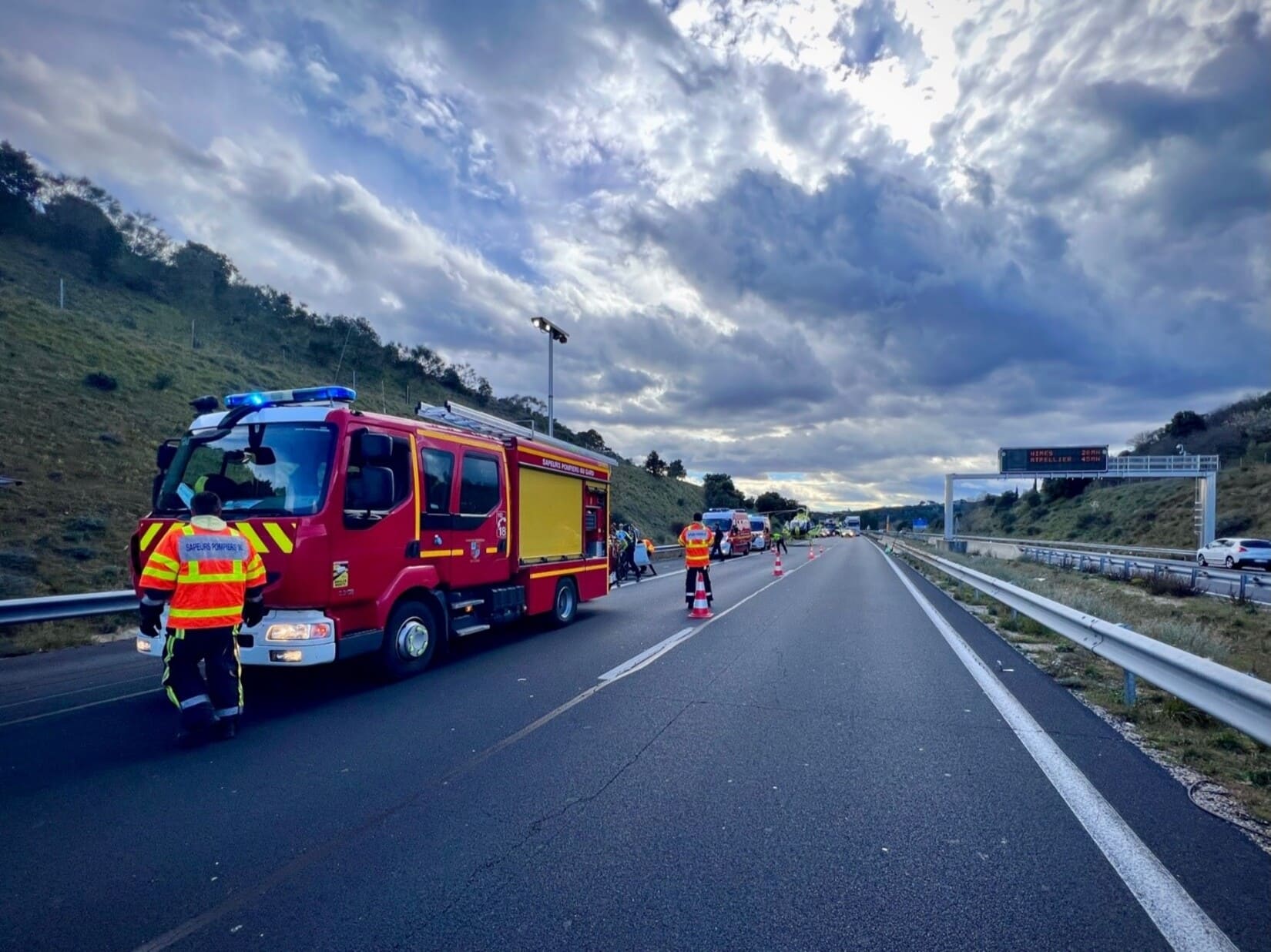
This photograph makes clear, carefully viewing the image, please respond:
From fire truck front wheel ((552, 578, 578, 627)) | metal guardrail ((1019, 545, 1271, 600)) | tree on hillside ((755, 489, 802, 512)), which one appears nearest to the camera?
fire truck front wheel ((552, 578, 578, 627))

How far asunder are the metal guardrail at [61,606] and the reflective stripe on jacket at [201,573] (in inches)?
199

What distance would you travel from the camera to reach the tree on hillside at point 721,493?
8853 cm

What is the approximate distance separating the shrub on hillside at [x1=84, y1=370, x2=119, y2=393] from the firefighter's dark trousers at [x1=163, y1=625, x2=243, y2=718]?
2297 centimetres

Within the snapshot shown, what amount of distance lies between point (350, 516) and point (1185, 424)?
92.8 metres

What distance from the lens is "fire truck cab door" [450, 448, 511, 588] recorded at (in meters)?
8.71

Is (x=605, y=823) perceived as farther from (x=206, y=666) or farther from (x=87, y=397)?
(x=87, y=397)

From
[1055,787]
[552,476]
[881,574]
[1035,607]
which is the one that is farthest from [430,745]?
[881,574]

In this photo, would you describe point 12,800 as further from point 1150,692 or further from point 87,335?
point 87,335

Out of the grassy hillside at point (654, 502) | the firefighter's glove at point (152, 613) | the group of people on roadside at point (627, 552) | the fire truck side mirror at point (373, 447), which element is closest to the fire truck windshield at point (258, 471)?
the fire truck side mirror at point (373, 447)

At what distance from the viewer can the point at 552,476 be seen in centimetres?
1143

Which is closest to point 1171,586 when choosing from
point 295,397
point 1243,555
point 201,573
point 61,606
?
point 1243,555

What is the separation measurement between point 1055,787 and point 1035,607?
5.68 metres

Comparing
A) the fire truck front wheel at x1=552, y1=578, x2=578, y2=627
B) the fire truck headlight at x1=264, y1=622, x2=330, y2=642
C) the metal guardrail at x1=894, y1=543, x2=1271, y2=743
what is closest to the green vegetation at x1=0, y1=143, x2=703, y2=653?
the fire truck headlight at x1=264, y1=622, x2=330, y2=642

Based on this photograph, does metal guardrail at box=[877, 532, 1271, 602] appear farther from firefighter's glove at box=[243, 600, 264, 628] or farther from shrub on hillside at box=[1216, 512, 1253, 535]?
firefighter's glove at box=[243, 600, 264, 628]
